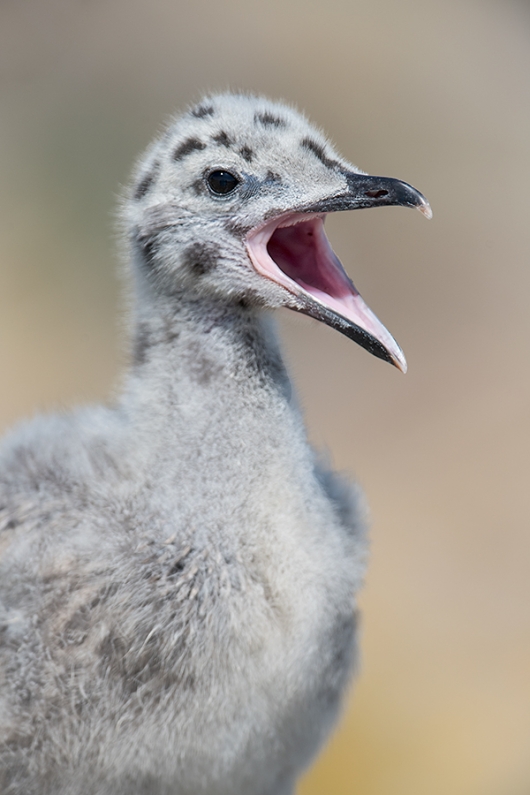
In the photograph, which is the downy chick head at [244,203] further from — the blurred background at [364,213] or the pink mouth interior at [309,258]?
the blurred background at [364,213]

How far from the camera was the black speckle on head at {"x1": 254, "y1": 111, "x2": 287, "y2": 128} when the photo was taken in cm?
139

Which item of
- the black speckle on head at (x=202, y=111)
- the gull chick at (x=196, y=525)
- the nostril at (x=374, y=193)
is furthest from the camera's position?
the black speckle on head at (x=202, y=111)

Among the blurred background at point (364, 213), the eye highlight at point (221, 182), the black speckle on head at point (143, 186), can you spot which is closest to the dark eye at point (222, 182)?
the eye highlight at point (221, 182)

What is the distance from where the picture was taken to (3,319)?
326 cm

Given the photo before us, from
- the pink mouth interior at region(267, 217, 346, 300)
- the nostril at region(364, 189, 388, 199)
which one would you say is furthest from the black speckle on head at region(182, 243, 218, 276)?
the nostril at region(364, 189, 388, 199)

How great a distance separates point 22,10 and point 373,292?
5.24 feet

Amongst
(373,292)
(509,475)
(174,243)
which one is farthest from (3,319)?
(174,243)

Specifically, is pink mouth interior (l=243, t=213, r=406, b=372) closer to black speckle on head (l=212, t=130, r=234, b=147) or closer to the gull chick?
the gull chick

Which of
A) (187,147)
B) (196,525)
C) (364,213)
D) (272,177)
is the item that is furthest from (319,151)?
(364,213)

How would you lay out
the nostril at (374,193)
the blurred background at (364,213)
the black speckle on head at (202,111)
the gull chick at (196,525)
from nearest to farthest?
the gull chick at (196,525) → the nostril at (374,193) → the black speckle on head at (202,111) → the blurred background at (364,213)

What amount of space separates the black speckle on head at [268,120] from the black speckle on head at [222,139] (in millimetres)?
49

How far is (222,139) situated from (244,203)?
0.10 metres

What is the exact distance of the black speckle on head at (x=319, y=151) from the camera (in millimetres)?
1369

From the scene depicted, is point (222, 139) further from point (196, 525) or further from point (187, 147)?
point (196, 525)
